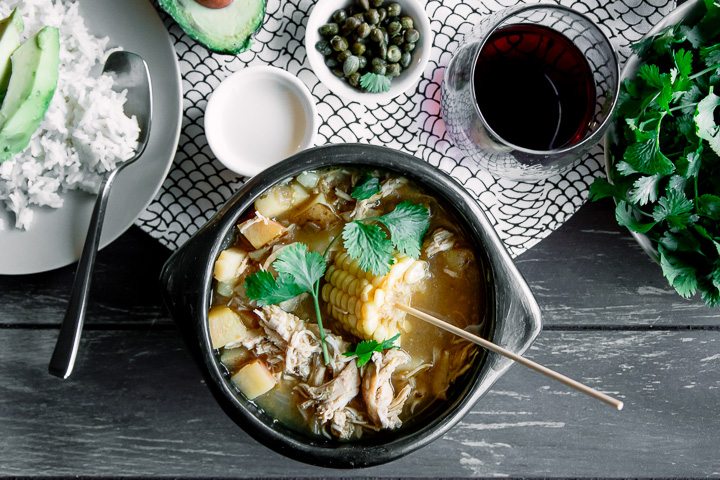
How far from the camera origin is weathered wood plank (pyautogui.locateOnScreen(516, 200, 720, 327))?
1.72 metres

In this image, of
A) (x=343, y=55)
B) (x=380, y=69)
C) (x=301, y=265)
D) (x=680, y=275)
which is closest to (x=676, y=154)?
(x=680, y=275)

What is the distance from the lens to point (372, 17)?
5.16ft

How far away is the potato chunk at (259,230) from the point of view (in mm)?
1297

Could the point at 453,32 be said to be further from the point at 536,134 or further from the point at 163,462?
the point at 163,462

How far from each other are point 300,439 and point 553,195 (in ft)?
3.03

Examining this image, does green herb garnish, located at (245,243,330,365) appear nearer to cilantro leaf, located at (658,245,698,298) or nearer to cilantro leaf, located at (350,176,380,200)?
cilantro leaf, located at (350,176,380,200)

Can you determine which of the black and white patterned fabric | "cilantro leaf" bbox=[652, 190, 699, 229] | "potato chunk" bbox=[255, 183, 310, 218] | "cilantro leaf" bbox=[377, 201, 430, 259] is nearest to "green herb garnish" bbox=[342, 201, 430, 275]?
"cilantro leaf" bbox=[377, 201, 430, 259]

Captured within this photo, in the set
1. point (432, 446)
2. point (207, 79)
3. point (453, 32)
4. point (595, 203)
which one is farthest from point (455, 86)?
point (432, 446)

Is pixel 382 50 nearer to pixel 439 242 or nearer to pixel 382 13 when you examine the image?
pixel 382 13

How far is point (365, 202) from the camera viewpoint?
133 centimetres

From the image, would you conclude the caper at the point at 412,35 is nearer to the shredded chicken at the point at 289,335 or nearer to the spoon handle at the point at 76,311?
the shredded chicken at the point at 289,335

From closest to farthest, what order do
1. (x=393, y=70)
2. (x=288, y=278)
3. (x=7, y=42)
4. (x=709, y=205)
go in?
(x=288, y=278) → (x=7, y=42) → (x=709, y=205) → (x=393, y=70)

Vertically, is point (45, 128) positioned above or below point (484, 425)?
above

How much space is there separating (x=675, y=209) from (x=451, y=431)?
0.86m
